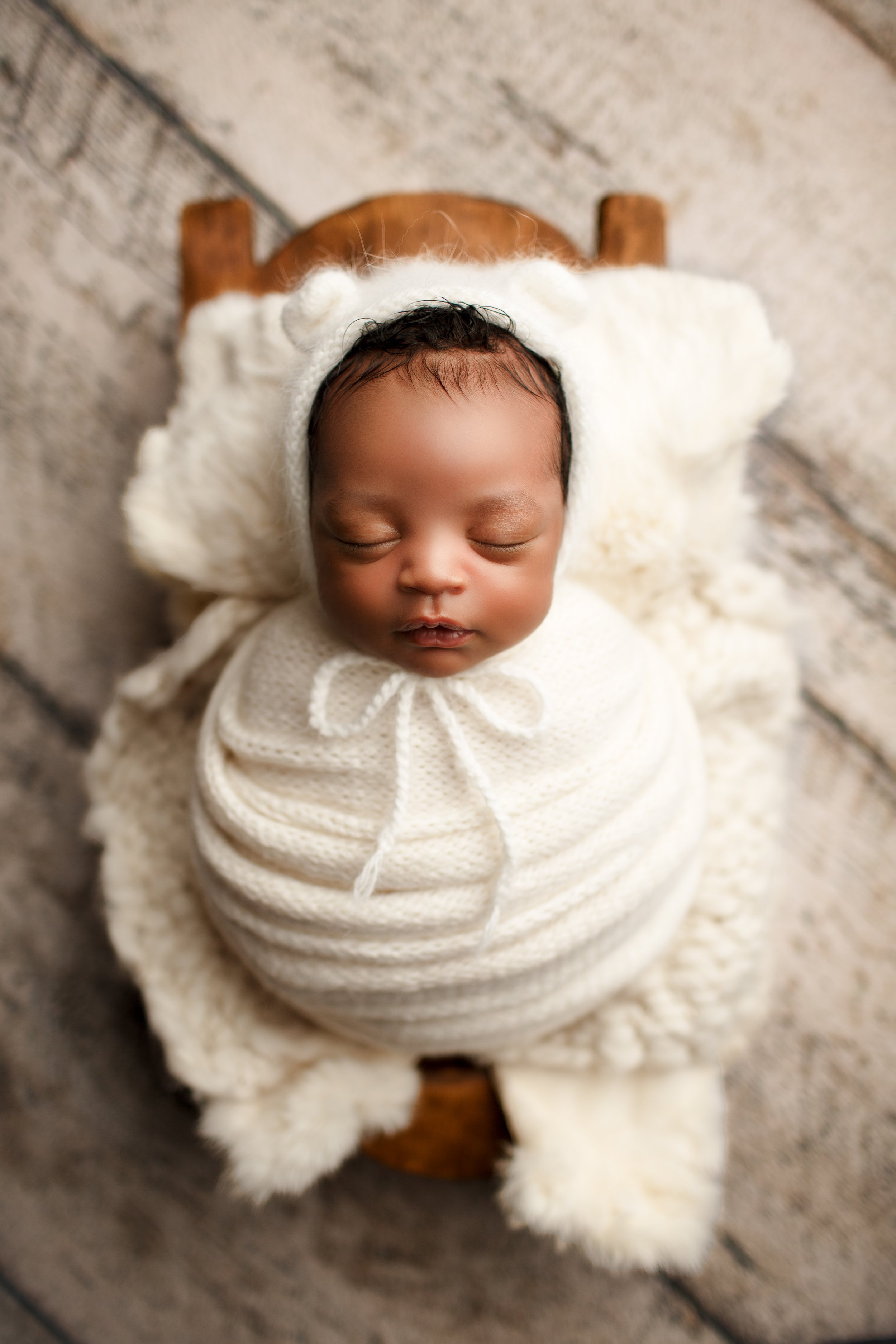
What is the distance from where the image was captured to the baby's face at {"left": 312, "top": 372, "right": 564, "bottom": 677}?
23.4 inches

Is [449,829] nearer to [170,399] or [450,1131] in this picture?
[450,1131]

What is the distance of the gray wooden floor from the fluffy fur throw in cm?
22

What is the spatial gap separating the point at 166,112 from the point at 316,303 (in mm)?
591

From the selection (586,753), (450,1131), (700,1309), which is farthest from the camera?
(700,1309)

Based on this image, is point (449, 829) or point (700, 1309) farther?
point (700, 1309)

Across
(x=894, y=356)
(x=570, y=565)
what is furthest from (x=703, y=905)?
(x=894, y=356)

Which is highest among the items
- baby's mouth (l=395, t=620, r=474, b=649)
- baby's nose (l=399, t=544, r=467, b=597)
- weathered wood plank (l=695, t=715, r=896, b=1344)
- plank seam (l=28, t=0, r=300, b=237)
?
plank seam (l=28, t=0, r=300, b=237)

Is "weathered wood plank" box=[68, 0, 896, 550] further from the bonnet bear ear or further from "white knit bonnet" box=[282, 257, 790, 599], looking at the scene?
the bonnet bear ear

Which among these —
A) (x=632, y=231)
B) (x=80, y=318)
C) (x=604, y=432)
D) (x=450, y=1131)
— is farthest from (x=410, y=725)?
(x=80, y=318)

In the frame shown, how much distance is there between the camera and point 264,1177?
30.3 inches

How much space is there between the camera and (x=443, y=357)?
612 millimetres

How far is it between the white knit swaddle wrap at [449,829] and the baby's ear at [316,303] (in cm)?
24

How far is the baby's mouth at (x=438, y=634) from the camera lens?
624 mm

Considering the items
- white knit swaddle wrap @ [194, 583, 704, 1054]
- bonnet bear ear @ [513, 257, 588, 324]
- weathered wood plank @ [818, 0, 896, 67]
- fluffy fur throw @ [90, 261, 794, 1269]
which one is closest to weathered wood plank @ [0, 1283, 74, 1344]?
fluffy fur throw @ [90, 261, 794, 1269]
